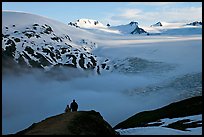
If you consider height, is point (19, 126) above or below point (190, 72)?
below

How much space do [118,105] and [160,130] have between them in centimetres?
16594

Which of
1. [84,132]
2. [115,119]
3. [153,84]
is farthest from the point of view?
[153,84]

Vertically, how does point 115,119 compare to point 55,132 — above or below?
below

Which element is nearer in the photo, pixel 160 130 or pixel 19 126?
pixel 160 130

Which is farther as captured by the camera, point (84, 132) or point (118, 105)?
point (118, 105)

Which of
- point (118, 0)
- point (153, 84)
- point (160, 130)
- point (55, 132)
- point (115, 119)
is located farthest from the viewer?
point (153, 84)

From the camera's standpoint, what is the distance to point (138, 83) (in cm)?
18738

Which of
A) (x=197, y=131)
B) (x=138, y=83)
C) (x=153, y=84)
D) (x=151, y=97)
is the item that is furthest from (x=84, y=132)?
(x=138, y=83)

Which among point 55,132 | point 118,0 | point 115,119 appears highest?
point 118,0

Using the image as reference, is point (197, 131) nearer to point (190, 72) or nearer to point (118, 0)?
point (118, 0)

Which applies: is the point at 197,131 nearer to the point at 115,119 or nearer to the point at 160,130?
the point at 160,130

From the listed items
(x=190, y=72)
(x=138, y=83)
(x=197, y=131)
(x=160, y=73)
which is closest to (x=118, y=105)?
(x=138, y=83)

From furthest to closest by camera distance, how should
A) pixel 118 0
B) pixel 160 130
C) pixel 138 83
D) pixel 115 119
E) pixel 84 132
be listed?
pixel 138 83
pixel 115 119
pixel 160 130
pixel 118 0
pixel 84 132

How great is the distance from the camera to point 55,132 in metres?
19.9
